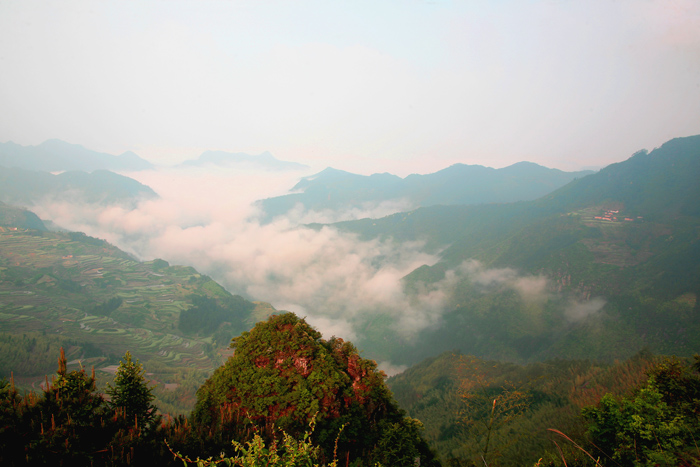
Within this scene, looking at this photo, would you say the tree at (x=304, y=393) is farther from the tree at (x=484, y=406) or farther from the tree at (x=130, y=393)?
the tree at (x=484, y=406)

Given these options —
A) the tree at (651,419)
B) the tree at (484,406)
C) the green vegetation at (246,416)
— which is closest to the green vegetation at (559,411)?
the tree at (651,419)

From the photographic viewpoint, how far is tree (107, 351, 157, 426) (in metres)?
12.7

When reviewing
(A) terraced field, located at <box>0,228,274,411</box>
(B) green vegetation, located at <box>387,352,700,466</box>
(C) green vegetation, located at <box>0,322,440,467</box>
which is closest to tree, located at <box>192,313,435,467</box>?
(C) green vegetation, located at <box>0,322,440,467</box>

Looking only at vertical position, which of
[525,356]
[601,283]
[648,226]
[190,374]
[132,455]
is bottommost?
[525,356]

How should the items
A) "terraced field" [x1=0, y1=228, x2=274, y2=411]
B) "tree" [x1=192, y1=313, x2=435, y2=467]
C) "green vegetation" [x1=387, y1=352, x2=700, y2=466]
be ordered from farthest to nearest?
"terraced field" [x1=0, y1=228, x2=274, y2=411] → "green vegetation" [x1=387, y1=352, x2=700, y2=466] → "tree" [x1=192, y1=313, x2=435, y2=467]

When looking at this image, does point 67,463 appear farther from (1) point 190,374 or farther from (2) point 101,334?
(2) point 101,334

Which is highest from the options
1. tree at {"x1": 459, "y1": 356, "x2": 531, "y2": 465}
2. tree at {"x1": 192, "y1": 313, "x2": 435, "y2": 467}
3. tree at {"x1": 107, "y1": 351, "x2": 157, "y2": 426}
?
tree at {"x1": 107, "y1": 351, "x2": 157, "y2": 426}

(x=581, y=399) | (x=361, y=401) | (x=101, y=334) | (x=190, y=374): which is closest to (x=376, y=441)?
(x=361, y=401)

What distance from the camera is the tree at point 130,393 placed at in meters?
12.7

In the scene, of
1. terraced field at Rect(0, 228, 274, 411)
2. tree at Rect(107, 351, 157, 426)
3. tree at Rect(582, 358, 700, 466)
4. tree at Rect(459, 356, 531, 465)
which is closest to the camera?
tree at Rect(107, 351, 157, 426)

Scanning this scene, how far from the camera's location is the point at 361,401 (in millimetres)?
20438

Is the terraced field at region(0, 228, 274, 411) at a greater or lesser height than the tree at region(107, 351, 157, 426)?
lesser

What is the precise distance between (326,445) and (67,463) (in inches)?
473

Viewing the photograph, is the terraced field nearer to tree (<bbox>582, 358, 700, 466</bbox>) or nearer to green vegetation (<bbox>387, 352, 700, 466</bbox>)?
green vegetation (<bbox>387, 352, 700, 466</bbox>)
